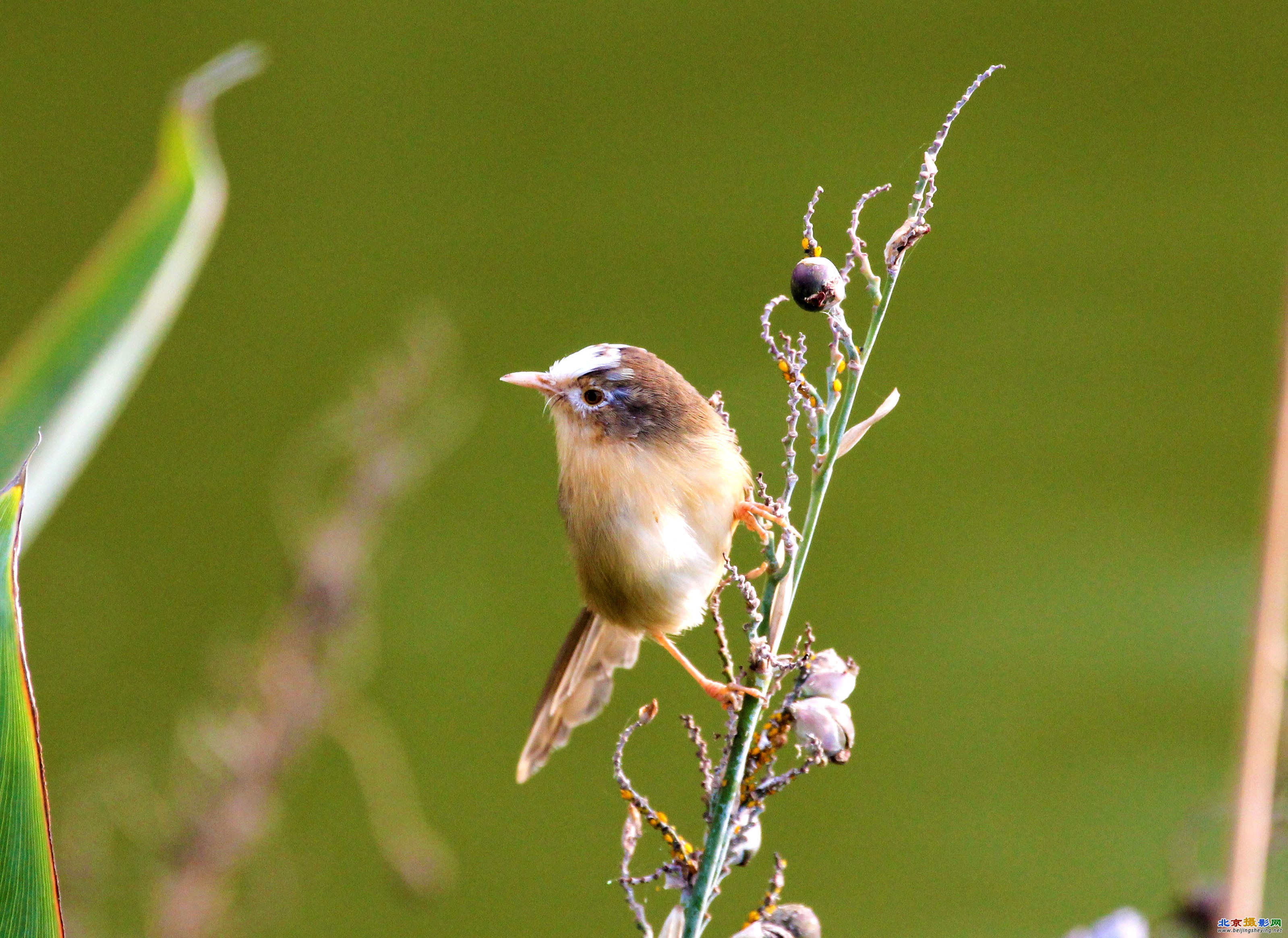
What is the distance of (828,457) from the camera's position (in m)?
0.56

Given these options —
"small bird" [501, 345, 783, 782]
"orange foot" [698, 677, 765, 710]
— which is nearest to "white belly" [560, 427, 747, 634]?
"small bird" [501, 345, 783, 782]

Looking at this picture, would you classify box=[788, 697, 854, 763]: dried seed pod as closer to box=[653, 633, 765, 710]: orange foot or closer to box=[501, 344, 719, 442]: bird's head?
box=[653, 633, 765, 710]: orange foot

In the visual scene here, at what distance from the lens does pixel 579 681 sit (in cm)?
107

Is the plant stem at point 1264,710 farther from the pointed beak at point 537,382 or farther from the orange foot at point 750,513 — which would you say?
the pointed beak at point 537,382

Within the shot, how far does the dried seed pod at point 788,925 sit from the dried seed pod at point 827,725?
8cm

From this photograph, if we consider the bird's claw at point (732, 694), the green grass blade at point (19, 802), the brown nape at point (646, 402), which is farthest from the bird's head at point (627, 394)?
the green grass blade at point (19, 802)

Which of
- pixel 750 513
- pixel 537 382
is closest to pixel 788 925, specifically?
pixel 750 513

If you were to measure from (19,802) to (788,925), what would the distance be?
0.34 metres

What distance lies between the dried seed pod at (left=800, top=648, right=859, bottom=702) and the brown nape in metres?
0.36

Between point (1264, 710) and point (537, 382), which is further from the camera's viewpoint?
point (537, 382)

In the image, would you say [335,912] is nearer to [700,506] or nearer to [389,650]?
[389,650]

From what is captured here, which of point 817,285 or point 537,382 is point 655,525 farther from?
point 817,285

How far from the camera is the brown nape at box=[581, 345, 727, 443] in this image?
0.93 meters

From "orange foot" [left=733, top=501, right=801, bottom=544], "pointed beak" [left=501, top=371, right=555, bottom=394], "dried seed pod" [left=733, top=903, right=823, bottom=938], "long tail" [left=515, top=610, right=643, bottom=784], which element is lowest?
"dried seed pod" [left=733, top=903, right=823, bottom=938]
